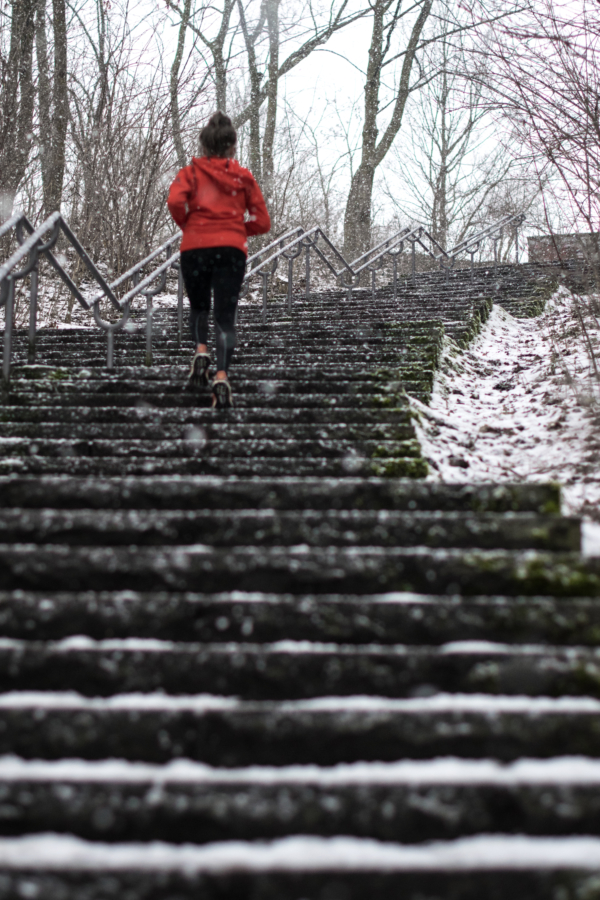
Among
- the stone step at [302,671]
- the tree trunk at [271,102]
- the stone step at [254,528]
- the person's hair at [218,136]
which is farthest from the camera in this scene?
the tree trunk at [271,102]

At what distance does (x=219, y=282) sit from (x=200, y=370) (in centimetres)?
63

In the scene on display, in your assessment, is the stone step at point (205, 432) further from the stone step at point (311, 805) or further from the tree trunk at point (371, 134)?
the tree trunk at point (371, 134)

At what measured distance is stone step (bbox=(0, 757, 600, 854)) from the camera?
1601 mm

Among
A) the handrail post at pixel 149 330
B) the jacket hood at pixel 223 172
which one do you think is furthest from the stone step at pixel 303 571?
the handrail post at pixel 149 330

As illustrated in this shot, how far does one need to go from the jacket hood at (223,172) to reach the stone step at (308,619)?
2724mm

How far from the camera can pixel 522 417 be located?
5660mm

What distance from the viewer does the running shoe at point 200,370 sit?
14.7ft

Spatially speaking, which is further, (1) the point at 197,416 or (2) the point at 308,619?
(1) the point at 197,416

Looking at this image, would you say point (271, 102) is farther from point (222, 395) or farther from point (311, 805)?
point (311, 805)

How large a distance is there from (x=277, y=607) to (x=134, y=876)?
844mm

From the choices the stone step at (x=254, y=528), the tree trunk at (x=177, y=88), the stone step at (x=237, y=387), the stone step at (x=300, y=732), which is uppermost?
the tree trunk at (x=177, y=88)

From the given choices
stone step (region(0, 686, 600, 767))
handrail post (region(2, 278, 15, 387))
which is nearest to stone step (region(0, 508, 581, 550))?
stone step (region(0, 686, 600, 767))

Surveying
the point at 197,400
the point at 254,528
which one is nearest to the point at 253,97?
the point at 197,400

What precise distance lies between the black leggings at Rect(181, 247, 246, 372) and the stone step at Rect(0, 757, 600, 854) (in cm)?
295
